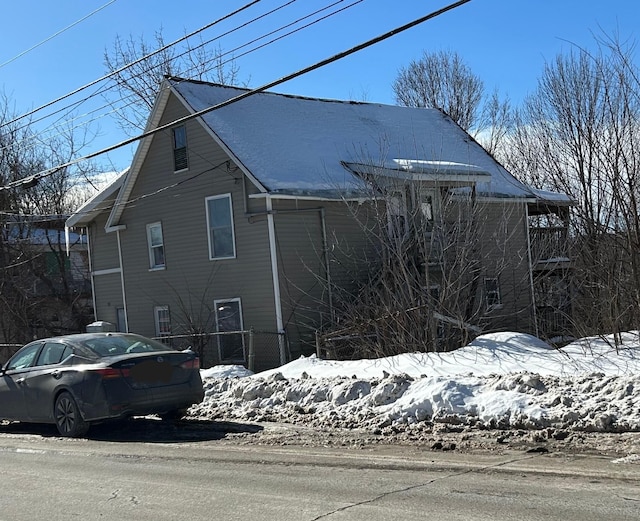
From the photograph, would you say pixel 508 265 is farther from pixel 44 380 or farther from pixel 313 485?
pixel 313 485

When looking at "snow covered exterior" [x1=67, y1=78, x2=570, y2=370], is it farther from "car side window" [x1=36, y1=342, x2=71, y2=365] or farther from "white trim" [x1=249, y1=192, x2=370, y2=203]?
"car side window" [x1=36, y1=342, x2=71, y2=365]

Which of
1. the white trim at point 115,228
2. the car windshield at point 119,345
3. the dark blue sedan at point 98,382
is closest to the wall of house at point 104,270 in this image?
the white trim at point 115,228

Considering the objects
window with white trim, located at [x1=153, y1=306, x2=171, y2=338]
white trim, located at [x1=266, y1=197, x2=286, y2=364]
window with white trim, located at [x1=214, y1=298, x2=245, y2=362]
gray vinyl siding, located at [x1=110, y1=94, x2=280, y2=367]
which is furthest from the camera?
window with white trim, located at [x1=153, y1=306, x2=171, y2=338]

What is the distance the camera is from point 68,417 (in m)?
11.1

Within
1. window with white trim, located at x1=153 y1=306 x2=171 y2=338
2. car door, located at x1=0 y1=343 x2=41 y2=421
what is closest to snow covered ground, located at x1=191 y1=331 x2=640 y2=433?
car door, located at x1=0 y1=343 x2=41 y2=421

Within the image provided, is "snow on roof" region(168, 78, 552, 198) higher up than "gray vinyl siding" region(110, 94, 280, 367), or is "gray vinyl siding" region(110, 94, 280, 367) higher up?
"snow on roof" region(168, 78, 552, 198)

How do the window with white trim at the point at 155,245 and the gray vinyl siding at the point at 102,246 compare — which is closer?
the window with white trim at the point at 155,245

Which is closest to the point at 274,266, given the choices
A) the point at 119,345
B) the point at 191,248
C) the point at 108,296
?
the point at 191,248

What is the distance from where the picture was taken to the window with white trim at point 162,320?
74.8 feet

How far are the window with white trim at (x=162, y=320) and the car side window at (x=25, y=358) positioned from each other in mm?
10294

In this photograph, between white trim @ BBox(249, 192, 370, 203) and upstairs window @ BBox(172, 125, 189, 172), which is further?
upstairs window @ BBox(172, 125, 189, 172)

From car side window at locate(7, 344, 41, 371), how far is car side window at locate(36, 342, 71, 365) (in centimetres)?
22

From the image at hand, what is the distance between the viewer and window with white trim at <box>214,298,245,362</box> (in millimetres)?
20500

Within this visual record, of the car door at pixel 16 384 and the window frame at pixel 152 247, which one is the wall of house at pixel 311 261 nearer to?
the window frame at pixel 152 247
